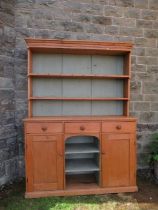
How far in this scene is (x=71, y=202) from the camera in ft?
8.95

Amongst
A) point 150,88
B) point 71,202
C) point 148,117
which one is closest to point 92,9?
point 150,88

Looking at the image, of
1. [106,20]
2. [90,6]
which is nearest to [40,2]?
[90,6]

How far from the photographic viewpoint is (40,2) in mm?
3248

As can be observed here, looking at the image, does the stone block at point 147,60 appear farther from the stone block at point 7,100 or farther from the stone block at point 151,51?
the stone block at point 7,100

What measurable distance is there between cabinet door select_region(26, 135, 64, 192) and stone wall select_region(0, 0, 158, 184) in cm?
50

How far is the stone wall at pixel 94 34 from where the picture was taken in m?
3.20

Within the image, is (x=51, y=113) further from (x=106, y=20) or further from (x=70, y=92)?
(x=106, y=20)

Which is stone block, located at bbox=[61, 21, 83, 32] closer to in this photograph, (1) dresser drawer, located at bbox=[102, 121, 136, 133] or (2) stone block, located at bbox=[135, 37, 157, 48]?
(2) stone block, located at bbox=[135, 37, 157, 48]

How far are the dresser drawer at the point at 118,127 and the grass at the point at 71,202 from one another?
0.81 metres

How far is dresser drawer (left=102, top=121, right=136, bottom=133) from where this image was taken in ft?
9.52

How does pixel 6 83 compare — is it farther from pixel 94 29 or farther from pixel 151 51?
pixel 151 51

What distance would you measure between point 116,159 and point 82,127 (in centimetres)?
60

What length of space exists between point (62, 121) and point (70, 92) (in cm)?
65

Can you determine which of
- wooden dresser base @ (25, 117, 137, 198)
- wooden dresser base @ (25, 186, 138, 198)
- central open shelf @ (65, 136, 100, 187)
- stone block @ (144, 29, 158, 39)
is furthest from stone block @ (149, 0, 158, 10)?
wooden dresser base @ (25, 186, 138, 198)
